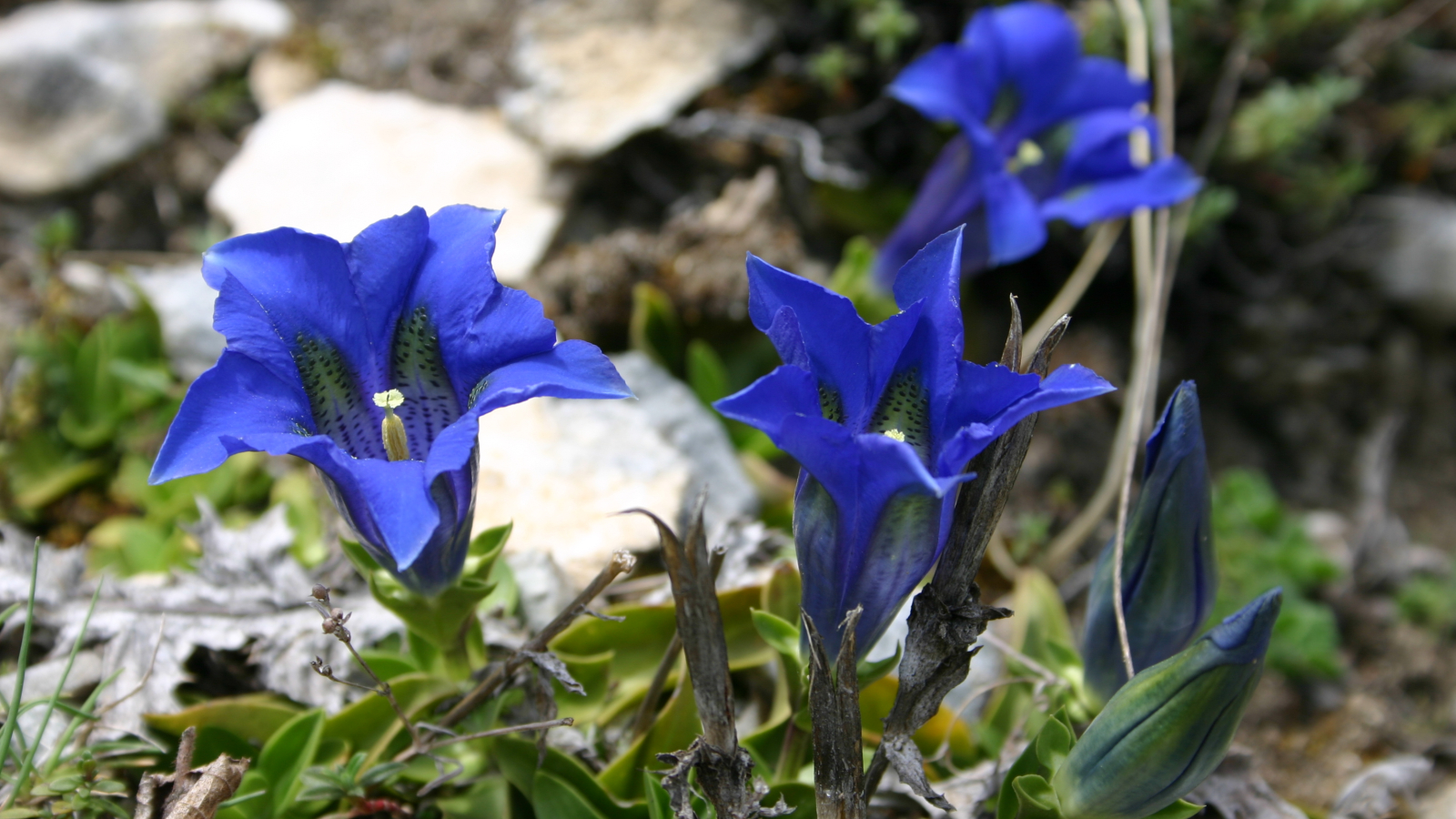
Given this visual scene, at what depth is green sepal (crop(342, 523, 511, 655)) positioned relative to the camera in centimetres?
134

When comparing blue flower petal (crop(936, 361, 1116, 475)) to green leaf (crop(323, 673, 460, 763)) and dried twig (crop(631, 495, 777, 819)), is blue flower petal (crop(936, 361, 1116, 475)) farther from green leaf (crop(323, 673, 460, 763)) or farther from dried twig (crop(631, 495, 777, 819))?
green leaf (crop(323, 673, 460, 763))

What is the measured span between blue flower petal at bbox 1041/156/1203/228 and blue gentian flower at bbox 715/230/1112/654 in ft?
3.64

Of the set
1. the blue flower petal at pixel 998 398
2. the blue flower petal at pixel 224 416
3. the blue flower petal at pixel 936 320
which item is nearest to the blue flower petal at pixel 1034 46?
the blue flower petal at pixel 936 320

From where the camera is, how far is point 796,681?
4.62 feet

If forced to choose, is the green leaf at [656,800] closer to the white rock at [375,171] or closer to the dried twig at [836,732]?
the dried twig at [836,732]

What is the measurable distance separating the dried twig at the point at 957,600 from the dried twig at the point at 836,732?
53mm

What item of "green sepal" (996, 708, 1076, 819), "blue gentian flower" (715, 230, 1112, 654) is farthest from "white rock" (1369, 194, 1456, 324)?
"blue gentian flower" (715, 230, 1112, 654)

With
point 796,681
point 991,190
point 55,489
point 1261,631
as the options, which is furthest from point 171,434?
point 991,190

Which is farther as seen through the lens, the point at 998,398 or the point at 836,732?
the point at 836,732

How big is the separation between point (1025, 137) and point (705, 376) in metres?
0.94

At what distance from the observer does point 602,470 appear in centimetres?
204

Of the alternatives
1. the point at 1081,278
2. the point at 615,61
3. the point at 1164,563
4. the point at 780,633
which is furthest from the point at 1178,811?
the point at 615,61

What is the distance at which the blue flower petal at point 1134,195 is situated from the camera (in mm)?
2118

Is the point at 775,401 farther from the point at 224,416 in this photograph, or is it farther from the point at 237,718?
the point at 237,718
